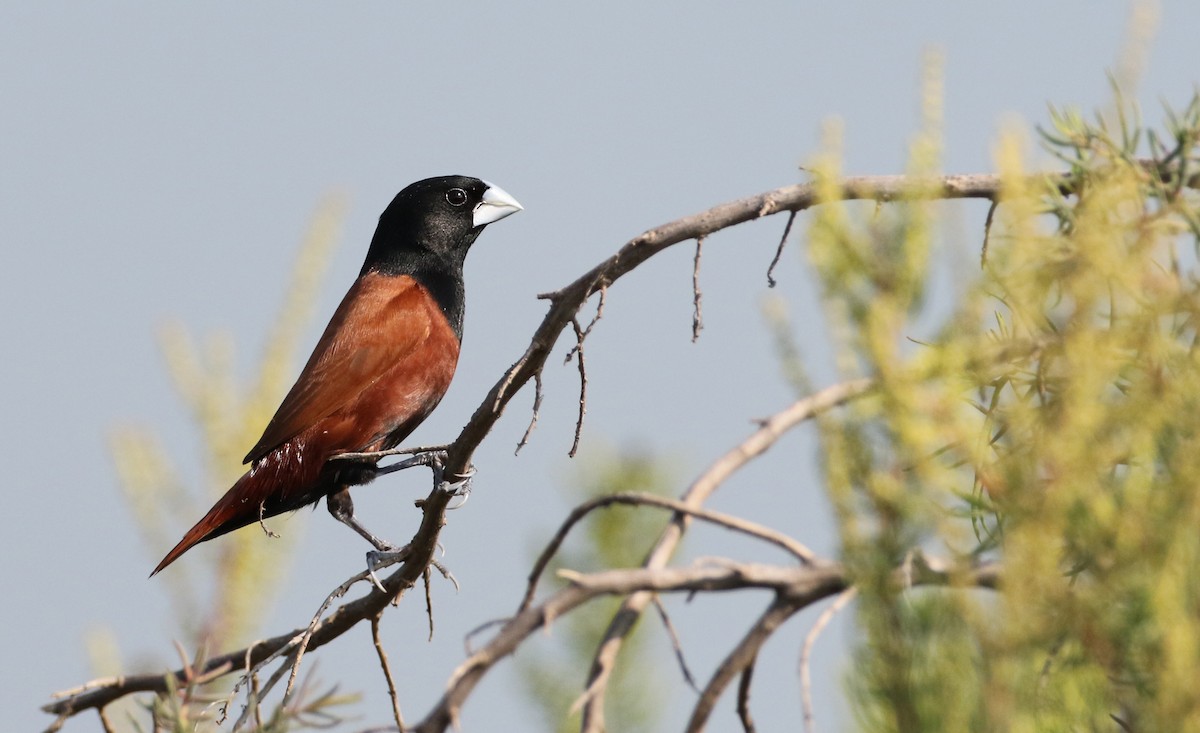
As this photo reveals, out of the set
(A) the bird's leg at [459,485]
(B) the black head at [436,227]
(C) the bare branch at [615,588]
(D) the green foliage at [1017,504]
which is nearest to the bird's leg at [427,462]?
(A) the bird's leg at [459,485]

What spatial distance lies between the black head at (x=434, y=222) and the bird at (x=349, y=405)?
31 centimetres

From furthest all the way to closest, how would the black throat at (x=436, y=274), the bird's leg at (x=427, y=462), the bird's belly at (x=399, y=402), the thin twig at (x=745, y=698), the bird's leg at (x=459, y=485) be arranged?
the black throat at (x=436, y=274) → the bird's belly at (x=399, y=402) → the bird's leg at (x=427, y=462) → the bird's leg at (x=459, y=485) → the thin twig at (x=745, y=698)

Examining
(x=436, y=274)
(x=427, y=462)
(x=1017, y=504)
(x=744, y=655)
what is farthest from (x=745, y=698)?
(x=436, y=274)

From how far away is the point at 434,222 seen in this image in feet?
16.9

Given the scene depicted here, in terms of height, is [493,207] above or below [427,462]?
above

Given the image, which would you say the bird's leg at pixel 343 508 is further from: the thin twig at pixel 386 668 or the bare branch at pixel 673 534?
the bare branch at pixel 673 534

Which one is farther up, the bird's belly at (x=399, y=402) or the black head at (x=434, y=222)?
the black head at (x=434, y=222)

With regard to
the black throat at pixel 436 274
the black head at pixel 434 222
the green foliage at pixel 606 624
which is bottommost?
the green foliage at pixel 606 624

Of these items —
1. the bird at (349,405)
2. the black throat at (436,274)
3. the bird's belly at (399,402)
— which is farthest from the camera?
the black throat at (436,274)

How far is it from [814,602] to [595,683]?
0.34m

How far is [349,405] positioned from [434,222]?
1.14 meters

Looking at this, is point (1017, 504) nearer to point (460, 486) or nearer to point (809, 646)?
point (809, 646)

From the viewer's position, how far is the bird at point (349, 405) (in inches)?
163

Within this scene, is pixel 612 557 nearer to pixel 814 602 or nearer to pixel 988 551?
pixel 814 602
